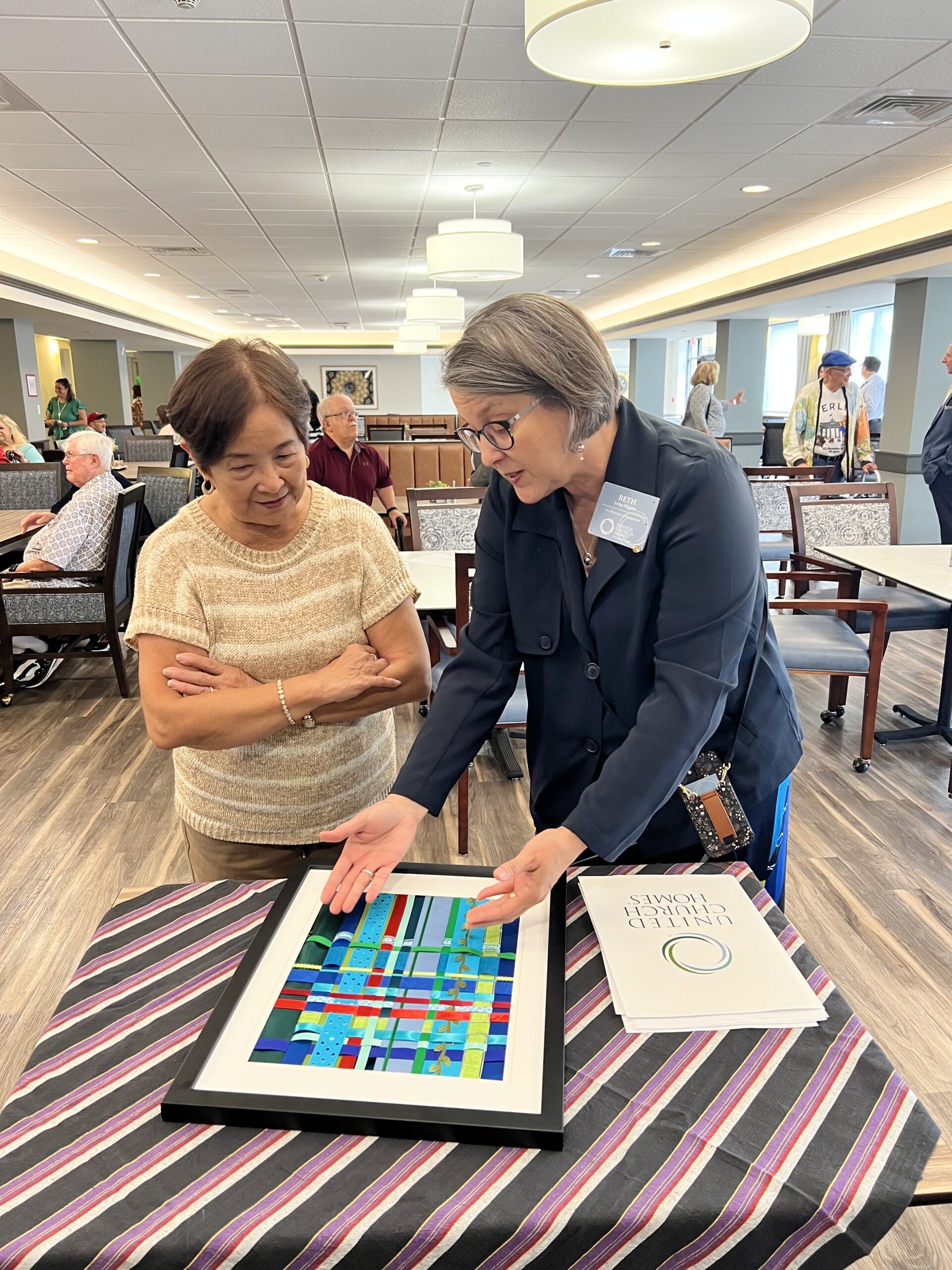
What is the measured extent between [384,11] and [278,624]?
300 cm

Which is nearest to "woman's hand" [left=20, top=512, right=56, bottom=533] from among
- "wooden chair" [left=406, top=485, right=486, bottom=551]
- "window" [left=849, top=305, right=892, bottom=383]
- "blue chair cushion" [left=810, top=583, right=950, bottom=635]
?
"wooden chair" [left=406, top=485, right=486, bottom=551]

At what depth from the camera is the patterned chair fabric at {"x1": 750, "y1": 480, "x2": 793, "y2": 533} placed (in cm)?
523

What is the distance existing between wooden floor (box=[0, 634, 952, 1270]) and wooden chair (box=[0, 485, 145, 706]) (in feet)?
0.87

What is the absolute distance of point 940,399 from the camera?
831 centimetres

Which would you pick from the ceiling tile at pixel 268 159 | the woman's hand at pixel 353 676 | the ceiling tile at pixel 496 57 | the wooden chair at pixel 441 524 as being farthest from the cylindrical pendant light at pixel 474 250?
the woman's hand at pixel 353 676

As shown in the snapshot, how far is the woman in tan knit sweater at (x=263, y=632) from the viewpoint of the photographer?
3.89ft

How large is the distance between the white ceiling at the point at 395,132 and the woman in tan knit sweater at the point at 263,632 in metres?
2.77

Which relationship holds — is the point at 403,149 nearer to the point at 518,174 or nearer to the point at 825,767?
the point at 518,174

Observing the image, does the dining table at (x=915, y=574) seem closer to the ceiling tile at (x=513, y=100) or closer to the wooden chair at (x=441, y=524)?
the wooden chair at (x=441, y=524)

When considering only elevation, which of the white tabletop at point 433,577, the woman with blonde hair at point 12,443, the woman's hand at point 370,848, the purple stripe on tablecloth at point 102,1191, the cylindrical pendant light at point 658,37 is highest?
the cylindrical pendant light at point 658,37

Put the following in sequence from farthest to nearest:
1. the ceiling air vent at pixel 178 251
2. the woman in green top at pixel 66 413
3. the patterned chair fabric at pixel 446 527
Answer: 1. the woman in green top at pixel 66 413
2. the ceiling air vent at pixel 178 251
3. the patterned chair fabric at pixel 446 527

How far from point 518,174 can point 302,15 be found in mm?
2677

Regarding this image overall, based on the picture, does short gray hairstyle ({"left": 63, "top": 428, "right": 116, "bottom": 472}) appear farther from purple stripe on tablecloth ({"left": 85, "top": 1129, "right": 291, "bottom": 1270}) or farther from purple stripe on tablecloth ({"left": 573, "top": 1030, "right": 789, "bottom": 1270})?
purple stripe on tablecloth ({"left": 573, "top": 1030, "right": 789, "bottom": 1270})

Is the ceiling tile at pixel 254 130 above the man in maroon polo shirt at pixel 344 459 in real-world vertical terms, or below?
above
